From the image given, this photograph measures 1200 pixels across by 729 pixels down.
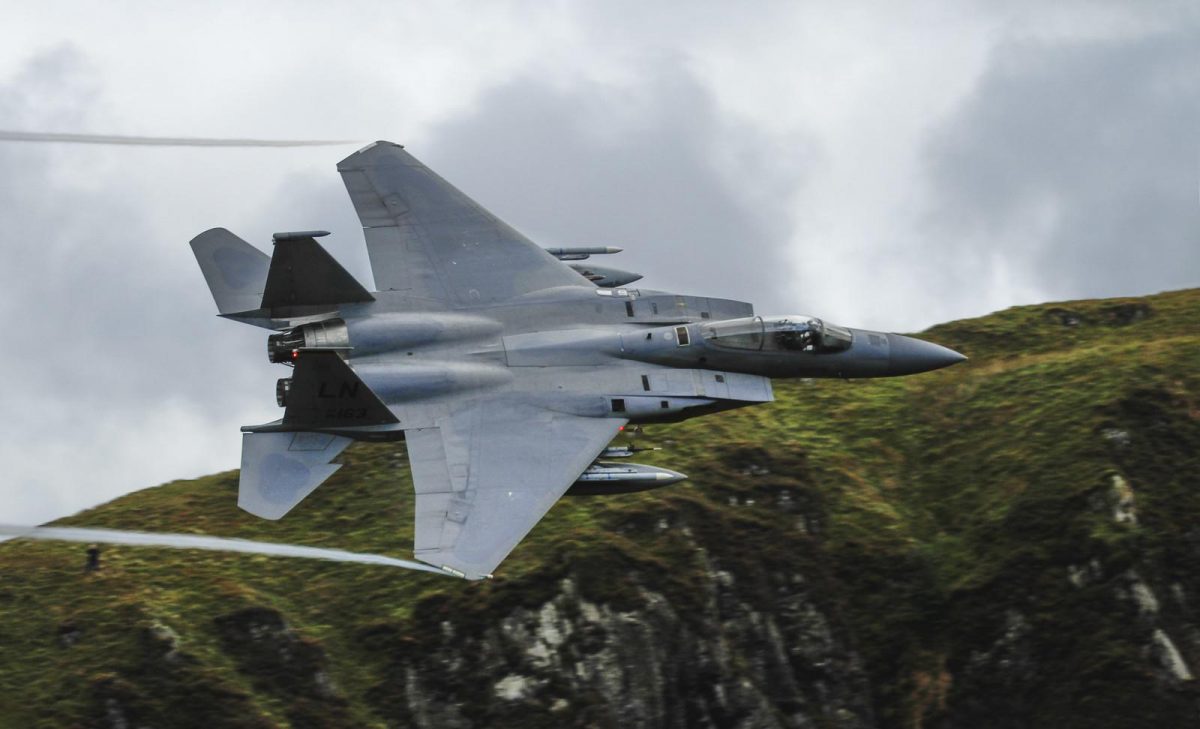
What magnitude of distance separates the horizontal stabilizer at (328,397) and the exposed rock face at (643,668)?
10784 mm

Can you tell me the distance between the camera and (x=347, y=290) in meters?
35.0

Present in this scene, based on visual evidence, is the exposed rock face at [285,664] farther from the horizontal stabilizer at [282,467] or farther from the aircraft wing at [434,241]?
the aircraft wing at [434,241]

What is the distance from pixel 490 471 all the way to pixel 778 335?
7186mm

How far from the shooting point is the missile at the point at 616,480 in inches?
1362

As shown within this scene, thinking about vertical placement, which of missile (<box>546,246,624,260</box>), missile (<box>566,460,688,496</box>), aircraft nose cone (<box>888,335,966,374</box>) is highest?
missile (<box>546,246,624,260</box>)

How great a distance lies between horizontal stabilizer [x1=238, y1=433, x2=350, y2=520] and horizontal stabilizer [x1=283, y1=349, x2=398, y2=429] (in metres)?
0.44

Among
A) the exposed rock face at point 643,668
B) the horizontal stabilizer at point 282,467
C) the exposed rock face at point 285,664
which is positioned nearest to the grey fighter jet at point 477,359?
the horizontal stabilizer at point 282,467

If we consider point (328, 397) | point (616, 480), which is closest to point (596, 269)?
point (616, 480)

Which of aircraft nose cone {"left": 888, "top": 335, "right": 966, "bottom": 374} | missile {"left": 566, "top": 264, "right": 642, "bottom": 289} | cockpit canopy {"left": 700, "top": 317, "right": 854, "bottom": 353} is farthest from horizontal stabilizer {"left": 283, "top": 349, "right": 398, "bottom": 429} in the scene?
aircraft nose cone {"left": 888, "top": 335, "right": 966, "bottom": 374}

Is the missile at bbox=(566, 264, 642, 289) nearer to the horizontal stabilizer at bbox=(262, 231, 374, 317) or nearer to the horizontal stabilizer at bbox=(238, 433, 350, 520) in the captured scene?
the horizontal stabilizer at bbox=(262, 231, 374, 317)

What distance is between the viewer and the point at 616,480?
34.6 m

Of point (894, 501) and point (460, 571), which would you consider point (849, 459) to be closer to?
point (894, 501)

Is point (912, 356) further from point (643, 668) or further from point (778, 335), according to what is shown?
point (643, 668)

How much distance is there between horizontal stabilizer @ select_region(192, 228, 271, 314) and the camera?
36844 mm
